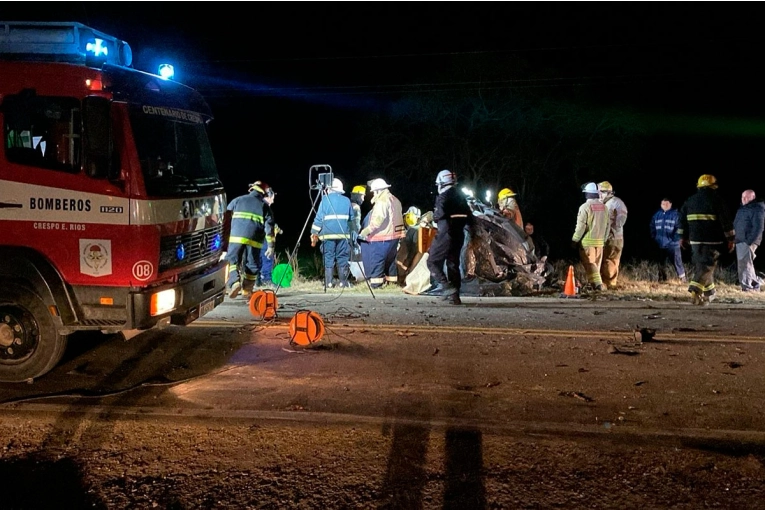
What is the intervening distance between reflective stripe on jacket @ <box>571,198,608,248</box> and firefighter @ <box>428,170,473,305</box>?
8.13 ft

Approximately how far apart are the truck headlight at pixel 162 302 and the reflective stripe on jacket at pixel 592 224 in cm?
767

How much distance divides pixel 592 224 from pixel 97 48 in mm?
8541

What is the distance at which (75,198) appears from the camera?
5.69 meters

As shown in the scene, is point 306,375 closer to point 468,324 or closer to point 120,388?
point 120,388

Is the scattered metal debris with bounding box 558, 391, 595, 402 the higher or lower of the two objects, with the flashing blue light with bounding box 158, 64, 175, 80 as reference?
lower

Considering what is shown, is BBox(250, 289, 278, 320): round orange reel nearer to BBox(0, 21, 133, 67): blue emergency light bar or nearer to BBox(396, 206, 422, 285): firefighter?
BBox(0, 21, 133, 67): blue emergency light bar

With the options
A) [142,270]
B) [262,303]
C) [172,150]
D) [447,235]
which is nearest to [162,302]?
[142,270]

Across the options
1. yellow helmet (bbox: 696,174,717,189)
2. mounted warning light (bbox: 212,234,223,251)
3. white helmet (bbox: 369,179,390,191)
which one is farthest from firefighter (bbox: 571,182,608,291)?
mounted warning light (bbox: 212,234,223,251)

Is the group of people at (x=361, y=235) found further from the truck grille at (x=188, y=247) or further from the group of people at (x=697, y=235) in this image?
the truck grille at (x=188, y=247)

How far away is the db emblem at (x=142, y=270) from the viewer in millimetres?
5773

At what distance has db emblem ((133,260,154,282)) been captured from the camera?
18.9ft

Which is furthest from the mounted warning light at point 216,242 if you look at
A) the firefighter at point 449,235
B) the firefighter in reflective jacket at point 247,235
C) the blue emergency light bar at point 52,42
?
the firefighter at point 449,235

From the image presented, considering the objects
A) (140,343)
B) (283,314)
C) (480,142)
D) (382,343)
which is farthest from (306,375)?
(480,142)

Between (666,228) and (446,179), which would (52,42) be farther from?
(666,228)
